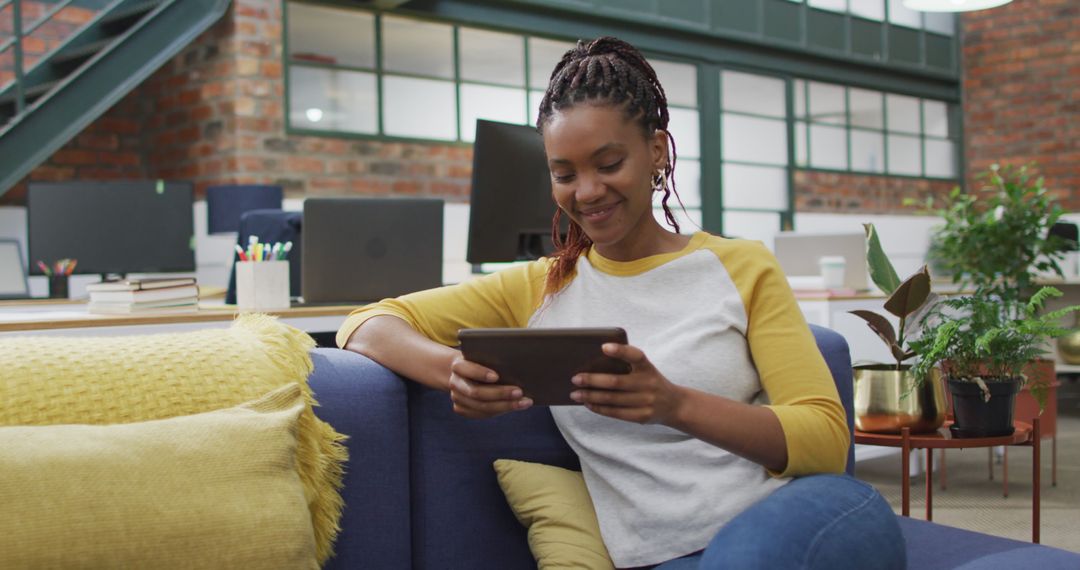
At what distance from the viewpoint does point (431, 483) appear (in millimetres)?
1512

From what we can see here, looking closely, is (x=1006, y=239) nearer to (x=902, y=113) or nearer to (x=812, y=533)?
(x=902, y=113)

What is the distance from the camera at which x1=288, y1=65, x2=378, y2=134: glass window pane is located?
18.4ft

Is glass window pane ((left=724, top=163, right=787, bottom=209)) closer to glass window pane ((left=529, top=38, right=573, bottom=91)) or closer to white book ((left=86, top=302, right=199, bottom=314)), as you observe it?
glass window pane ((left=529, top=38, right=573, bottom=91))

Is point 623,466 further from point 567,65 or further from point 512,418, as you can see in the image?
point 567,65

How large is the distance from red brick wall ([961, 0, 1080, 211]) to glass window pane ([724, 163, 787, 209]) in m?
2.19

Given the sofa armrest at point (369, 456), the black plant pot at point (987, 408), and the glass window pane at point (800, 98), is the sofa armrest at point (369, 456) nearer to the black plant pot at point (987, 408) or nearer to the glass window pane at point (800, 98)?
the black plant pot at point (987, 408)

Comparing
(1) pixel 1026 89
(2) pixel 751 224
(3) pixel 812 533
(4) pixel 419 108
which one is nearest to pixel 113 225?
(4) pixel 419 108

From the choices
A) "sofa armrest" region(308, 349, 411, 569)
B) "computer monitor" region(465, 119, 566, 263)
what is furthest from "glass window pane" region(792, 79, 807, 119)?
"sofa armrest" region(308, 349, 411, 569)

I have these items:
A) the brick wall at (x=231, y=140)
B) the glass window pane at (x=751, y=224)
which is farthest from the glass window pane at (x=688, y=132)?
the brick wall at (x=231, y=140)

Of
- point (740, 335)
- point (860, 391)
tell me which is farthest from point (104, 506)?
point (860, 391)

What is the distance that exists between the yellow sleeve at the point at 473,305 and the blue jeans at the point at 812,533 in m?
0.48

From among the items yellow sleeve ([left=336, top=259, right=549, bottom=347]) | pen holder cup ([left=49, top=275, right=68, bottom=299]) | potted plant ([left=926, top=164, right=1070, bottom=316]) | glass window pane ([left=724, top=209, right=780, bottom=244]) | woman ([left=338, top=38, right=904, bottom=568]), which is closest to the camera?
woman ([left=338, top=38, right=904, bottom=568])

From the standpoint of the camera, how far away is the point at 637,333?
56.4 inches

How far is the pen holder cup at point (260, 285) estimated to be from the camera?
8.14ft
